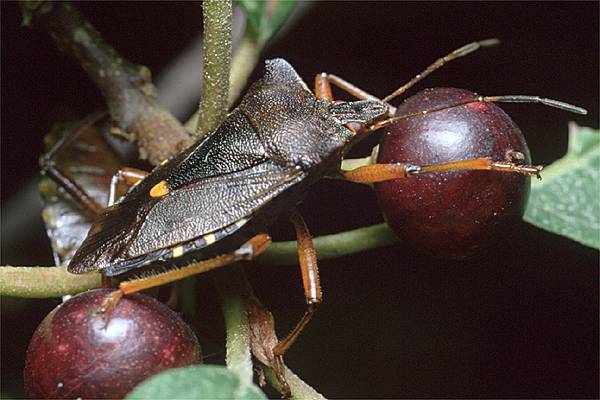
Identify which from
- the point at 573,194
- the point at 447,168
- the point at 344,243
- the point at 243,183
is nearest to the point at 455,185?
the point at 447,168

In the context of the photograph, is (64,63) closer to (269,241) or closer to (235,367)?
(269,241)

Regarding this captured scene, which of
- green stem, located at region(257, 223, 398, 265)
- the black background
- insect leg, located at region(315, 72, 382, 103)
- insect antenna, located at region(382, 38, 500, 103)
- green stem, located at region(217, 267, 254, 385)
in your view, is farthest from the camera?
the black background

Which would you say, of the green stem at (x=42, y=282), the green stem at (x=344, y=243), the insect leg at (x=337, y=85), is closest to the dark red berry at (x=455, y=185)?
Answer: the green stem at (x=344, y=243)

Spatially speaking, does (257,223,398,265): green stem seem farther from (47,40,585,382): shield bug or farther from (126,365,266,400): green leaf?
(126,365,266,400): green leaf

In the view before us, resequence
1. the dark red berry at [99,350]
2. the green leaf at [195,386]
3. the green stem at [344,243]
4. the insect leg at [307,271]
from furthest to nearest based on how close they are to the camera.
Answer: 1. the green stem at [344,243]
2. the insect leg at [307,271]
3. the dark red berry at [99,350]
4. the green leaf at [195,386]

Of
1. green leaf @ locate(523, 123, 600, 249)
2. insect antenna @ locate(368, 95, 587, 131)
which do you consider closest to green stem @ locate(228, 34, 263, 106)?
insect antenna @ locate(368, 95, 587, 131)

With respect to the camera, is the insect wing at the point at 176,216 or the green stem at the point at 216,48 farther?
the insect wing at the point at 176,216

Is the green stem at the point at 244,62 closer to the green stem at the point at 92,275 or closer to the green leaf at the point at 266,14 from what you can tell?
the green leaf at the point at 266,14
